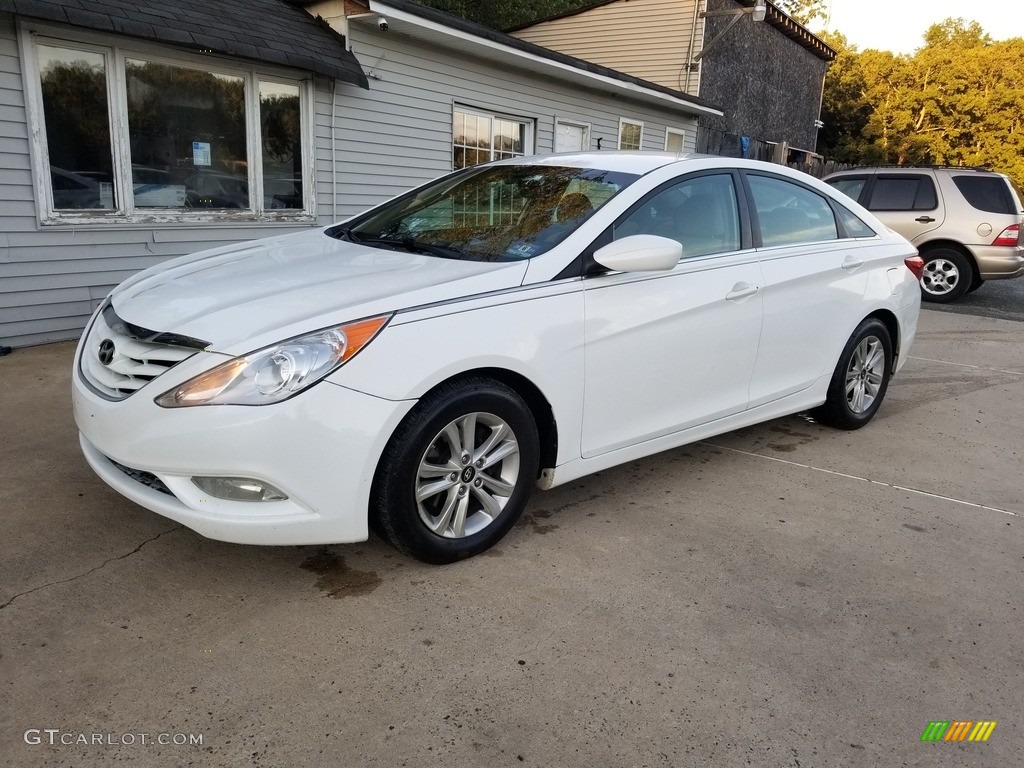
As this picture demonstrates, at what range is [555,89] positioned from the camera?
11.4 metres

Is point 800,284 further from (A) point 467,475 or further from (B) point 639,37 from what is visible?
(B) point 639,37

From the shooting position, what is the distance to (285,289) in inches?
117

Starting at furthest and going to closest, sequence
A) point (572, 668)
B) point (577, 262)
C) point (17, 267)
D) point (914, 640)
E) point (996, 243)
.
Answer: point (996, 243)
point (17, 267)
point (577, 262)
point (914, 640)
point (572, 668)

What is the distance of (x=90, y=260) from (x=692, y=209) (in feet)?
17.1

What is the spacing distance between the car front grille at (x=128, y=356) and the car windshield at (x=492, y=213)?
1173mm

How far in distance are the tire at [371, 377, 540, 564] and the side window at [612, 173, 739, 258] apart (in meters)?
1.01

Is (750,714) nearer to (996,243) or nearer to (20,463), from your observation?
(20,463)

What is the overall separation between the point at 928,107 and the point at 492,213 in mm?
37709

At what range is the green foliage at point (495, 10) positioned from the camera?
21.7 m

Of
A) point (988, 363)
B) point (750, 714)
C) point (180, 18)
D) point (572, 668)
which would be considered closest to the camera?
point (750, 714)

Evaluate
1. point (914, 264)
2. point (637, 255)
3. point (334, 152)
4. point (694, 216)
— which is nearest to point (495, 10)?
point (334, 152)

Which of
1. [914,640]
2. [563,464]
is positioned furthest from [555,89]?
[914,640]

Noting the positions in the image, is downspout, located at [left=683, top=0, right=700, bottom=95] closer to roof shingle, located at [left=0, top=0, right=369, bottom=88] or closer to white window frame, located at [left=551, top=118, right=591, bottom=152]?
white window frame, located at [left=551, top=118, right=591, bottom=152]

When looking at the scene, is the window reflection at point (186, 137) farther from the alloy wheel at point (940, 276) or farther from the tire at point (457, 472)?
the alloy wheel at point (940, 276)
